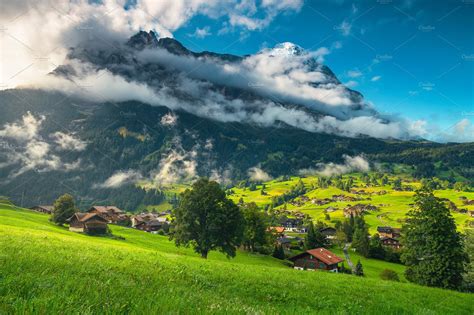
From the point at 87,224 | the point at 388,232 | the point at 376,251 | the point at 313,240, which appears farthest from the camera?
the point at 388,232

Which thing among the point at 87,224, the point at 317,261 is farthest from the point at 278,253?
the point at 87,224

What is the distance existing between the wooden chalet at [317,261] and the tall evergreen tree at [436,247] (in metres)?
45.2

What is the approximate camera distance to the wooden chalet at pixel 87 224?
86375mm

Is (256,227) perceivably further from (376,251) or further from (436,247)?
(376,251)

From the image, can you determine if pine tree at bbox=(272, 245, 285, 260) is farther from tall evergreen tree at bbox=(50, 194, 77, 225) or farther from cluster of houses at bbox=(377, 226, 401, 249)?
cluster of houses at bbox=(377, 226, 401, 249)

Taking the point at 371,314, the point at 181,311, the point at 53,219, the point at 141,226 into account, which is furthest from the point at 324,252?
the point at 141,226

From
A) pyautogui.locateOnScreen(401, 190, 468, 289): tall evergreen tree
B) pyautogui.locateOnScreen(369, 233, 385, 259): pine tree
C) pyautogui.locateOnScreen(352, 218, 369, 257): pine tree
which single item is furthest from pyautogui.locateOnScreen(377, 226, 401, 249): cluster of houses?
pyautogui.locateOnScreen(401, 190, 468, 289): tall evergreen tree

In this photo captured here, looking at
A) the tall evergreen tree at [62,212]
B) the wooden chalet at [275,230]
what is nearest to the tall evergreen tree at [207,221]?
the wooden chalet at [275,230]

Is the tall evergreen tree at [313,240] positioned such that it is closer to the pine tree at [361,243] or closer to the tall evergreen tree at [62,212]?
the pine tree at [361,243]

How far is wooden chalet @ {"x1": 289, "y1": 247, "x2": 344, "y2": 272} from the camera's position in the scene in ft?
288

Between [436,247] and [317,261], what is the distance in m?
51.1

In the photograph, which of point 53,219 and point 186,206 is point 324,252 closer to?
point 186,206

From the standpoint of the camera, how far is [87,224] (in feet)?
284

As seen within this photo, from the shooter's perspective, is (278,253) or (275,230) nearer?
(278,253)
